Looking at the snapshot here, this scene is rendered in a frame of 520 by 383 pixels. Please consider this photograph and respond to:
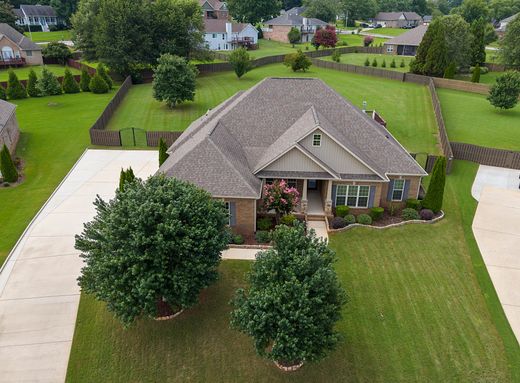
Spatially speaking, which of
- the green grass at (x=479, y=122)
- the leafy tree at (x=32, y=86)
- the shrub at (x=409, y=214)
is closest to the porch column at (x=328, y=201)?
the shrub at (x=409, y=214)

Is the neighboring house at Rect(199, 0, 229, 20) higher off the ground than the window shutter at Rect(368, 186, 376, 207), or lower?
higher

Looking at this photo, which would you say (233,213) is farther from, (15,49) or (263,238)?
(15,49)

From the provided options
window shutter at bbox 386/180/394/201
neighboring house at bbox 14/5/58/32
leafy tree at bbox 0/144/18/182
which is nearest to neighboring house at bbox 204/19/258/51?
neighboring house at bbox 14/5/58/32

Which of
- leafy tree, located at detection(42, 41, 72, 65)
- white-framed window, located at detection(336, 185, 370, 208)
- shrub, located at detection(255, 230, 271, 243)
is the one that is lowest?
shrub, located at detection(255, 230, 271, 243)

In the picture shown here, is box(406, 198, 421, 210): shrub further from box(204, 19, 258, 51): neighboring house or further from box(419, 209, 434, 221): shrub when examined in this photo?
box(204, 19, 258, 51): neighboring house

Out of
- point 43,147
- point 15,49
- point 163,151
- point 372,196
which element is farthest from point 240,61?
point 372,196

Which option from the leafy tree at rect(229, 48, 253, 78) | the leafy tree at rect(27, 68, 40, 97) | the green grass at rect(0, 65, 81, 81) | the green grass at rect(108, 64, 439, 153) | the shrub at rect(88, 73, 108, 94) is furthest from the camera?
the green grass at rect(0, 65, 81, 81)
